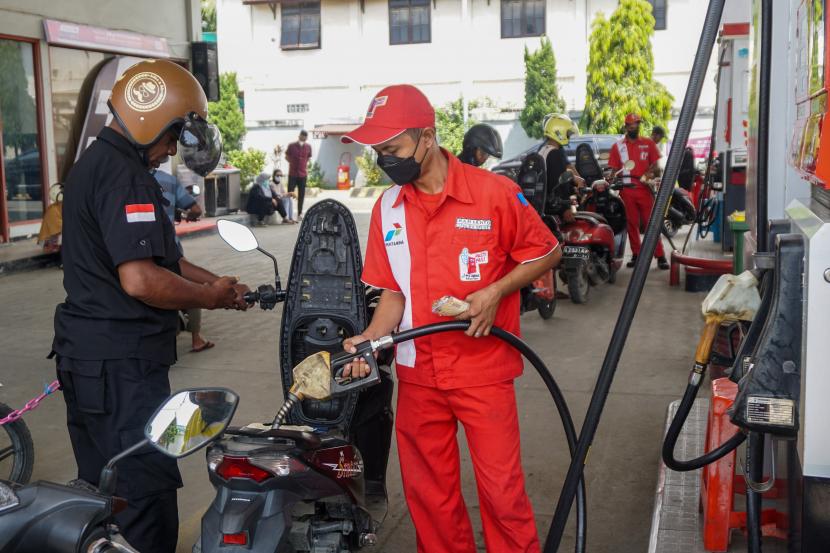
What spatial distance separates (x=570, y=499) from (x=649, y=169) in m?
9.81

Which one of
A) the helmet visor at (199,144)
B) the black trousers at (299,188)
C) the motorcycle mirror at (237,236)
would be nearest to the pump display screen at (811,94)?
the motorcycle mirror at (237,236)

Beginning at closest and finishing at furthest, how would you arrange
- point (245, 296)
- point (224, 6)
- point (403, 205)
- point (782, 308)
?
point (782, 308) < point (403, 205) < point (245, 296) < point (224, 6)

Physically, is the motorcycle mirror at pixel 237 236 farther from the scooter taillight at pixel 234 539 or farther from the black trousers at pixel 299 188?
the black trousers at pixel 299 188

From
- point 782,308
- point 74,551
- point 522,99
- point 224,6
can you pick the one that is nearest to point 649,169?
point 782,308

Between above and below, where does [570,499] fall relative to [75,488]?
below

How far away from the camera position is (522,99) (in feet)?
115

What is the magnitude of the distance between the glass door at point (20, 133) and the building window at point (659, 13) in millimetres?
24206

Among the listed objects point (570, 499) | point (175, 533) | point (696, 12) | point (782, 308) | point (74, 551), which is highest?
point (696, 12)

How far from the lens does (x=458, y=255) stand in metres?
3.42

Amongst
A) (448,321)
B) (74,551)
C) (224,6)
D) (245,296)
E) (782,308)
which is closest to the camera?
(74,551)

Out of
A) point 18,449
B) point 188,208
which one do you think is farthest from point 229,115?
point 18,449

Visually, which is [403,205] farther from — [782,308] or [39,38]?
[39,38]

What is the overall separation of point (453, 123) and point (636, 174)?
21881mm

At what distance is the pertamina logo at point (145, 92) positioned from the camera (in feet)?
11.4
